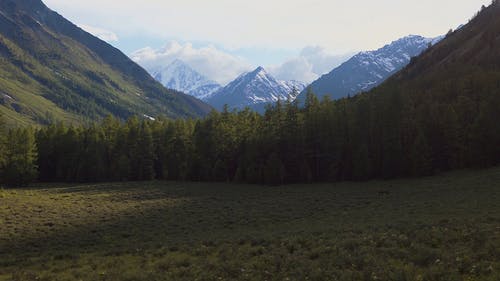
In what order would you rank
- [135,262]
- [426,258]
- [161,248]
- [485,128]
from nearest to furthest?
[426,258], [135,262], [161,248], [485,128]

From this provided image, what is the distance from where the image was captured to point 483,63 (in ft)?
448

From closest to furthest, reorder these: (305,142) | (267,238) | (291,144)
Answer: (267,238) → (305,142) → (291,144)

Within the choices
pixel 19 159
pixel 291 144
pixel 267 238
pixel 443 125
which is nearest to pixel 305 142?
pixel 291 144

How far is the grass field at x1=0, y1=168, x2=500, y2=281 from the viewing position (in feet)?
54.3

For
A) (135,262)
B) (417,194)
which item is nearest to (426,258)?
(135,262)

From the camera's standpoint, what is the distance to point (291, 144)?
82.2 metres

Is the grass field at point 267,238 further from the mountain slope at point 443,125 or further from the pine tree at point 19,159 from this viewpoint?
the pine tree at point 19,159

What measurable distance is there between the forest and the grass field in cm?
2161

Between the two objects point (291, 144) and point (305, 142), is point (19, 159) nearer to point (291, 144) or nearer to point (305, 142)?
point (291, 144)

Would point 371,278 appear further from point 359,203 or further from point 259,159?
point 259,159

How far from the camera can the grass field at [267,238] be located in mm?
16547

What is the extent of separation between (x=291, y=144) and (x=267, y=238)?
56898mm

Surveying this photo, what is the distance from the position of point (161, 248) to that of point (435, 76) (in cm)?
14325

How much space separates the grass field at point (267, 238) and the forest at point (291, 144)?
21612 millimetres
